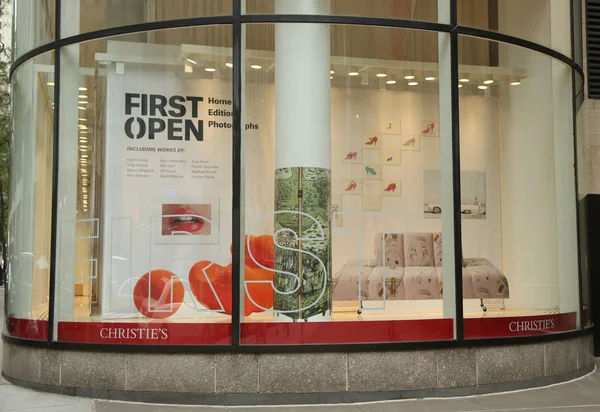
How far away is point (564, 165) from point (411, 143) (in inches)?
99.1

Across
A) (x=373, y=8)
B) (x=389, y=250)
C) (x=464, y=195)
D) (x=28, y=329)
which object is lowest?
(x=28, y=329)

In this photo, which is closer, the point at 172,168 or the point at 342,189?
the point at 172,168

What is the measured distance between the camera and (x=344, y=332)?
8.67 m

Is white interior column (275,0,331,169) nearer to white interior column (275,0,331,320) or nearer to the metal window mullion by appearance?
white interior column (275,0,331,320)

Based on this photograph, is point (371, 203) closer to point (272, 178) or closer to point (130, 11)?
point (272, 178)

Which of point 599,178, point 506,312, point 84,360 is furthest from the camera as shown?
point 599,178

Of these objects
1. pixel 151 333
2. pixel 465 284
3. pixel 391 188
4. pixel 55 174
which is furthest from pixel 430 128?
pixel 55 174

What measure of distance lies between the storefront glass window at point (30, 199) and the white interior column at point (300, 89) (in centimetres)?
299

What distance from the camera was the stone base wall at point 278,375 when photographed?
333 inches

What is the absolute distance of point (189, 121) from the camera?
30.0 feet

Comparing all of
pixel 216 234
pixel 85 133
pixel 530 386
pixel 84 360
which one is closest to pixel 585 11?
pixel 530 386

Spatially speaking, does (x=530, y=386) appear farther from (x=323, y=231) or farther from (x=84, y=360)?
(x=84, y=360)

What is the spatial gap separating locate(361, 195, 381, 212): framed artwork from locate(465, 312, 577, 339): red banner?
1760 millimetres

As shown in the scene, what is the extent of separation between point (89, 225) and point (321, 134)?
3071 millimetres
